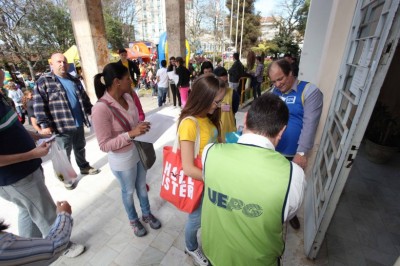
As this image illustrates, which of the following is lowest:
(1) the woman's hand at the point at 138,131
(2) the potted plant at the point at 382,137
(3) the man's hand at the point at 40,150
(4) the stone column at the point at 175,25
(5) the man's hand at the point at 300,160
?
(2) the potted plant at the point at 382,137

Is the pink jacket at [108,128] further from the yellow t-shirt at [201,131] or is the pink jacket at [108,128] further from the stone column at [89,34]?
the stone column at [89,34]

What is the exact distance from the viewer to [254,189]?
935mm

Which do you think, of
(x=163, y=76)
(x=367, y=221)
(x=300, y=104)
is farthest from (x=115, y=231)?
(x=163, y=76)

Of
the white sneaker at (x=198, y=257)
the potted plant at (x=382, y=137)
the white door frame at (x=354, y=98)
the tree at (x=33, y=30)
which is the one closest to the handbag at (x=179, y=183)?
the white sneaker at (x=198, y=257)

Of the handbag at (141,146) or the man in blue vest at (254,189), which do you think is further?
the handbag at (141,146)

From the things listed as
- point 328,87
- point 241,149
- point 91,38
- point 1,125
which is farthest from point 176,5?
point 241,149

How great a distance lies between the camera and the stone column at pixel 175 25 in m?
7.08

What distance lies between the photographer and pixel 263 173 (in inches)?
36.0

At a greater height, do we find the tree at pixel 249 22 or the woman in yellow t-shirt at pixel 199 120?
the tree at pixel 249 22

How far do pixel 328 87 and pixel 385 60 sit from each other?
1.92m

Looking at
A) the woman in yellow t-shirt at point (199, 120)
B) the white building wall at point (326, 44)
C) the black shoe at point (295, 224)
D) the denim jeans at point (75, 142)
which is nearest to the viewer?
the woman in yellow t-shirt at point (199, 120)

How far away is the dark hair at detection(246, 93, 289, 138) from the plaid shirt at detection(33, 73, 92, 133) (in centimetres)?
270

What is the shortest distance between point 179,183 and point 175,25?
275 inches

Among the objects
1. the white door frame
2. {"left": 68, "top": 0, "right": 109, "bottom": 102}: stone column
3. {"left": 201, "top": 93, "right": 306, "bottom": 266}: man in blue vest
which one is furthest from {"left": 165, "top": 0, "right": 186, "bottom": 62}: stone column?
{"left": 201, "top": 93, "right": 306, "bottom": 266}: man in blue vest
